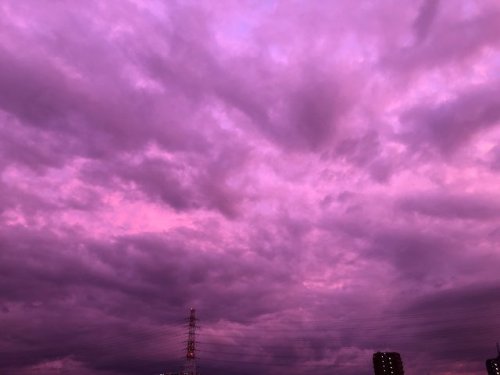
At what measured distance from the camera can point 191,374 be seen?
542 feet

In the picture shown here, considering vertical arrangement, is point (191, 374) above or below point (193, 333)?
below

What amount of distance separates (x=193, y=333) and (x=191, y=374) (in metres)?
15.9

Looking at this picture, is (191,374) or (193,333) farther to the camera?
(193,333)

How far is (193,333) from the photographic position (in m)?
176
